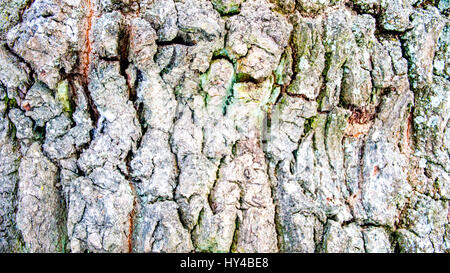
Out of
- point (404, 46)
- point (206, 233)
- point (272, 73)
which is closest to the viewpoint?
point (206, 233)

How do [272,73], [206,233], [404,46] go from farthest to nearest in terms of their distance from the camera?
1. [404,46]
2. [272,73]
3. [206,233]

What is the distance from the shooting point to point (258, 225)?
1.70 m

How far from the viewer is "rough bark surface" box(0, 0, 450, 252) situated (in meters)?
1.66

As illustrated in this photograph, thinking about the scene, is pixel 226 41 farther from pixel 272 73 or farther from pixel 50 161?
pixel 50 161

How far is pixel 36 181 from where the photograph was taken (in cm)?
168

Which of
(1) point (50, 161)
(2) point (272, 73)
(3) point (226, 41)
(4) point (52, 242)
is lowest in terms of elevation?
(4) point (52, 242)

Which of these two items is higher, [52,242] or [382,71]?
[382,71]

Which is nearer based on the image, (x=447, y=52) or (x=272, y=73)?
(x=272, y=73)

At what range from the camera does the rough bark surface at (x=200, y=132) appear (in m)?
1.66

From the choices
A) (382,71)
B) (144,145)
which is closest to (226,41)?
(144,145)

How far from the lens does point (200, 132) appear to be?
5.66 feet

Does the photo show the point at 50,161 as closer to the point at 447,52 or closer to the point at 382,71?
the point at 382,71

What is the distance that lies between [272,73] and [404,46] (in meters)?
0.82

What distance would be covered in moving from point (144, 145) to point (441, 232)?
170 centimetres
